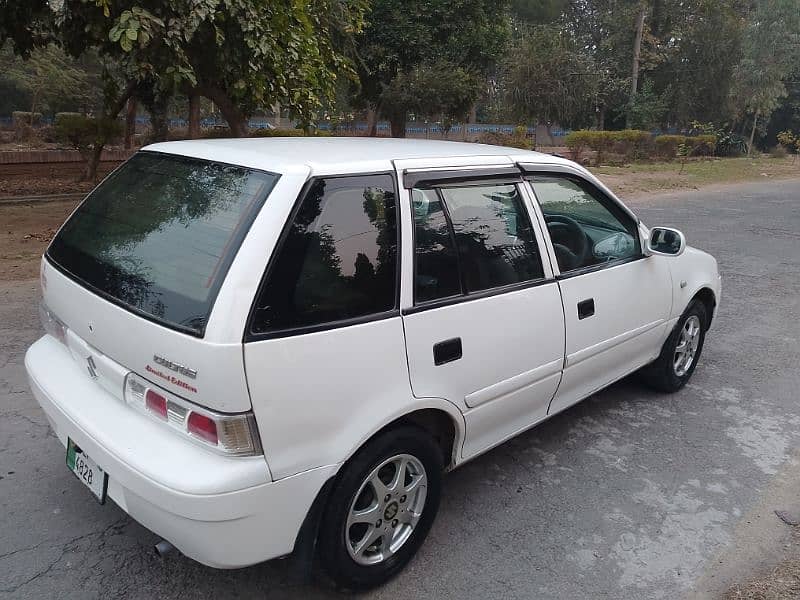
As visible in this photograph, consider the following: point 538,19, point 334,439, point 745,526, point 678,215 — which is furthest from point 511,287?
point 538,19

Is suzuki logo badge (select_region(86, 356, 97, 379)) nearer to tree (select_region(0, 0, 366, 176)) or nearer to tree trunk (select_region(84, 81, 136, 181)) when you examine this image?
tree (select_region(0, 0, 366, 176))

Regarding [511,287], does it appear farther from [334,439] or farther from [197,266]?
[197,266]

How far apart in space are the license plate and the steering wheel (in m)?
2.20

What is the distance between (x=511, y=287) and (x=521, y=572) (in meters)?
1.20

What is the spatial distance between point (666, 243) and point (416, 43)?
756 inches

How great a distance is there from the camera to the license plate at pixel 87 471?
2338 millimetres

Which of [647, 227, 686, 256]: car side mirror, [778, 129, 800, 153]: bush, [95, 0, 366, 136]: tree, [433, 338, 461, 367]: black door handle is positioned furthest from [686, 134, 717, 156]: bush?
[433, 338, 461, 367]: black door handle

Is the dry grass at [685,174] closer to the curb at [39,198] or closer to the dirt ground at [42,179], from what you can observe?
the curb at [39,198]

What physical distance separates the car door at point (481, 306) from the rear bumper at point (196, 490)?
0.67m

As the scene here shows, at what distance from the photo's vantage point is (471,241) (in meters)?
2.85

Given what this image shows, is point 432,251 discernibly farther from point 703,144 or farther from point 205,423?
point 703,144

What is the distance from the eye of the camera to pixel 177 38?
258 inches

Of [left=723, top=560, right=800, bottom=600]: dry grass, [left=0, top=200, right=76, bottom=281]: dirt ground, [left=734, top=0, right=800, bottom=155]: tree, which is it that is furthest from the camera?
[left=734, top=0, right=800, bottom=155]: tree

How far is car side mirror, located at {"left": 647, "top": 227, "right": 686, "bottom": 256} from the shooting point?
3766 mm
